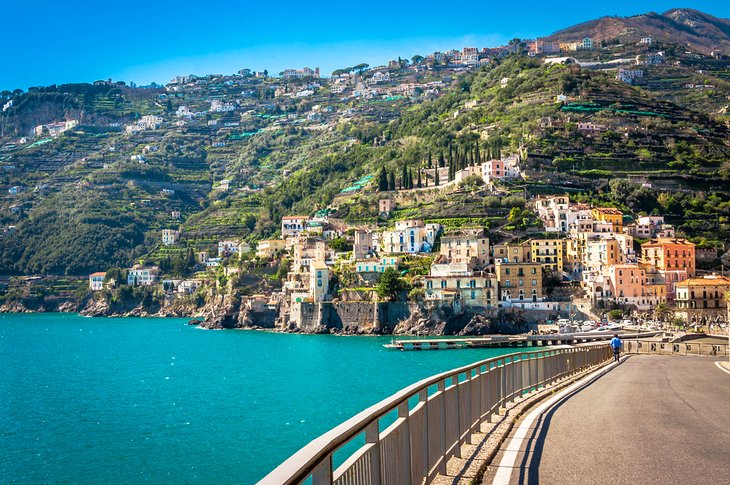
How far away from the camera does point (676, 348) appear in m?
47.4

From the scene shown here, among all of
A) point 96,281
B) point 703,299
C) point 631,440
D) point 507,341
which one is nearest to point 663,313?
point 703,299

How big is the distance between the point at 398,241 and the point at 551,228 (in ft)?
62.4

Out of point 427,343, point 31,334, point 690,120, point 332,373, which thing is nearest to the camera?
point 332,373

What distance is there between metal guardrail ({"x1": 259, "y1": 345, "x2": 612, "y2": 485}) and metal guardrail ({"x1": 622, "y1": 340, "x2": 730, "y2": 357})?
34.3 m

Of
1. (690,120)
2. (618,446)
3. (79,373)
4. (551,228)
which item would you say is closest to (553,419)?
(618,446)

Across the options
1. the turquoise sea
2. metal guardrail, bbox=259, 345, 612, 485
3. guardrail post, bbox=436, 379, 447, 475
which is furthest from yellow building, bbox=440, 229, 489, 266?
guardrail post, bbox=436, 379, 447, 475

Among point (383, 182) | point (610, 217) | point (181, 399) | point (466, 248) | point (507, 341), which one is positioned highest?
point (383, 182)

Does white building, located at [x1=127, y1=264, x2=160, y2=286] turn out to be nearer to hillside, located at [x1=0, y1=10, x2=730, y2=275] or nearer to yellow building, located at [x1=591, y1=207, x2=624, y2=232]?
hillside, located at [x1=0, y1=10, x2=730, y2=275]

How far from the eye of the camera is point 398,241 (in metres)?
97.7

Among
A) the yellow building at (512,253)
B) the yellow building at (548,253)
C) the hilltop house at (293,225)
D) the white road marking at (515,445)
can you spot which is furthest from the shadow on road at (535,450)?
the hilltop house at (293,225)

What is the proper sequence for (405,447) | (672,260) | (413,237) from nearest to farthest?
(405,447), (672,260), (413,237)

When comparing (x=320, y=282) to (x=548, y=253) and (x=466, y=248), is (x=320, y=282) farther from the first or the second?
(x=548, y=253)

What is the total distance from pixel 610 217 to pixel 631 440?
290 ft

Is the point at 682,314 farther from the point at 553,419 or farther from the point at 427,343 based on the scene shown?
the point at 553,419
